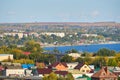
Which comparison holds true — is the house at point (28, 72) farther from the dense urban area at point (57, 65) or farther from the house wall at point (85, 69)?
the house wall at point (85, 69)

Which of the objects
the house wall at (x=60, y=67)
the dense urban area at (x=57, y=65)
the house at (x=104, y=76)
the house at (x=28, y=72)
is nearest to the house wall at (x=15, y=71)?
the dense urban area at (x=57, y=65)

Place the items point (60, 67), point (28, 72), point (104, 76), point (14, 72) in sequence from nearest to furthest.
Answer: point (104, 76), point (28, 72), point (14, 72), point (60, 67)

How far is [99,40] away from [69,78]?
83028 mm

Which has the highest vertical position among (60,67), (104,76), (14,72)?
(104,76)

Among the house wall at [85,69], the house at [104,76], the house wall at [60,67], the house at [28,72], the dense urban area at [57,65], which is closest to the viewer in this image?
the house at [104,76]

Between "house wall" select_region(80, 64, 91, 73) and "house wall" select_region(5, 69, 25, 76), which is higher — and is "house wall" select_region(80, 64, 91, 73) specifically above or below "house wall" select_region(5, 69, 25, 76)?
below

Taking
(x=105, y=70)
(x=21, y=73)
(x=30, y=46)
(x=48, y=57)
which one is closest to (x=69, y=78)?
(x=105, y=70)

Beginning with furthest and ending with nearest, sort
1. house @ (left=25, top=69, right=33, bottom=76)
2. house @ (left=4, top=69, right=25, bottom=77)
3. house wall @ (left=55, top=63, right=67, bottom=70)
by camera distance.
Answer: house wall @ (left=55, top=63, right=67, bottom=70) < house @ (left=4, top=69, right=25, bottom=77) < house @ (left=25, top=69, right=33, bottom=76)

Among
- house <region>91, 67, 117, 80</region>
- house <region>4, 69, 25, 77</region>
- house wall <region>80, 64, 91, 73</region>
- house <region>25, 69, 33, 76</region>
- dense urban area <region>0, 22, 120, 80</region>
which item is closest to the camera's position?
house <region>91, 67, 117, 80</region>

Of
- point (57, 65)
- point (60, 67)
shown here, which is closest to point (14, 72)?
point (60, 67)

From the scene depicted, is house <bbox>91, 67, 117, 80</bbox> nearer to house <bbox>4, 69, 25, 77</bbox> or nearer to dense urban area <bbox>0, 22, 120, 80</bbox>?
dense urban area <bbox>0, 22, 120, 80</bbox>

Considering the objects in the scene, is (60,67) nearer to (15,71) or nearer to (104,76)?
(15,71)

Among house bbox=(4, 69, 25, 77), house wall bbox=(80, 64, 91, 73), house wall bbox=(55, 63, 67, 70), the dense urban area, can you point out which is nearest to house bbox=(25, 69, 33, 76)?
the dense urban area

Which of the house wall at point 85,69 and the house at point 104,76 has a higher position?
the house at point 104,76
